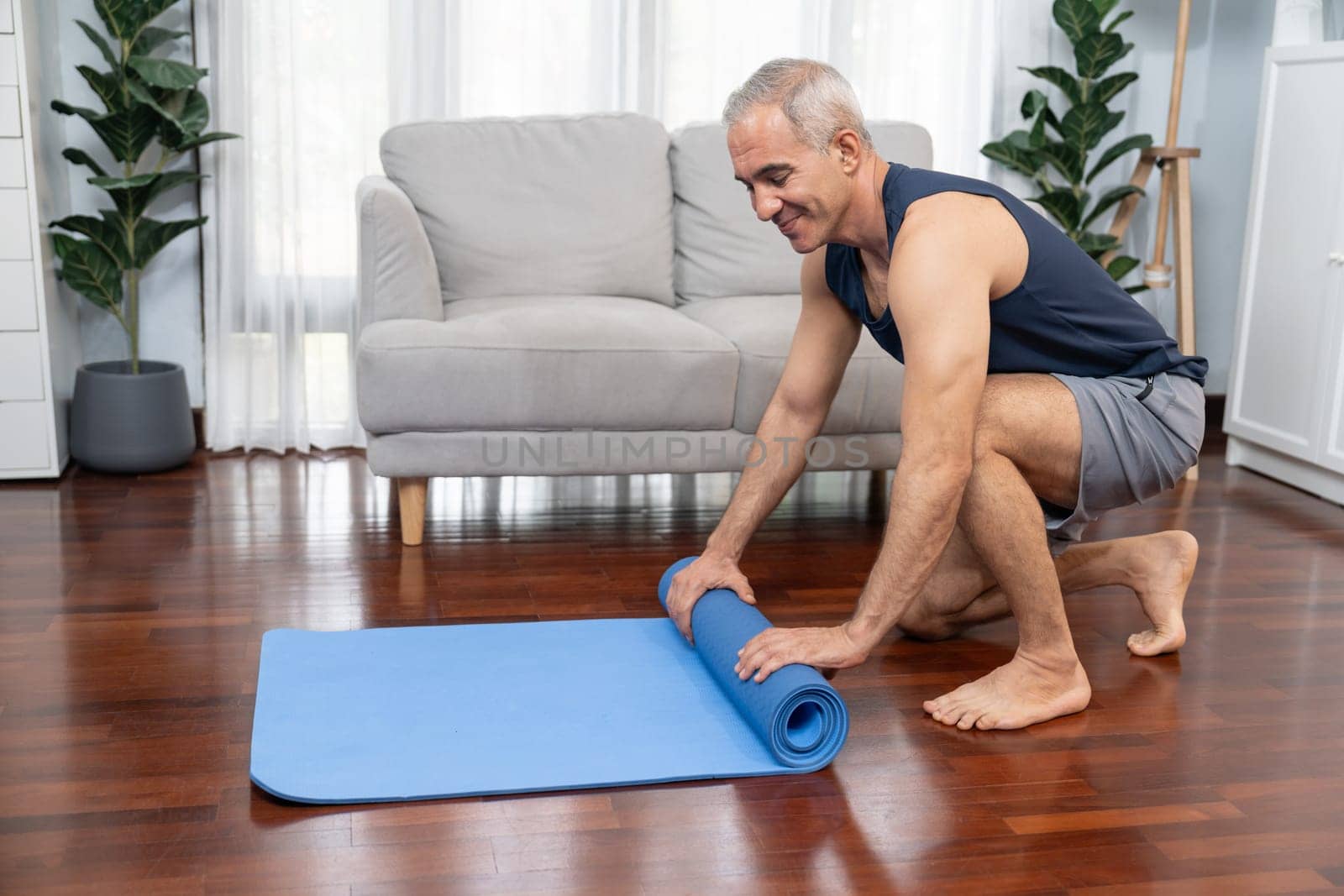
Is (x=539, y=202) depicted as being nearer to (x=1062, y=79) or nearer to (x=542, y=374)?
(x=542, y=374)

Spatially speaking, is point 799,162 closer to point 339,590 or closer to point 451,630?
point 451,630

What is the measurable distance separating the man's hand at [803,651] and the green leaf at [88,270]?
7.12 feet

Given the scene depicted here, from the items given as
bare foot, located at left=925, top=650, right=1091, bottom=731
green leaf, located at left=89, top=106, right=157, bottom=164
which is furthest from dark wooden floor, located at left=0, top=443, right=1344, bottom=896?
green leaf, located at left=89, top=106, right=157, bottom=164

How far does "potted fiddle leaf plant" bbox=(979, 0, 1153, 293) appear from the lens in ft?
11.7

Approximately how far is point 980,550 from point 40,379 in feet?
7.50

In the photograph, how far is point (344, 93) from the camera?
11.1 ft

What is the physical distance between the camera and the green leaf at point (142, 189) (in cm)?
306

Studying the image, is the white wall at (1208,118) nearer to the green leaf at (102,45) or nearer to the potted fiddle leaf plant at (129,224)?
the potted fiddle leaf plant at (129,224)

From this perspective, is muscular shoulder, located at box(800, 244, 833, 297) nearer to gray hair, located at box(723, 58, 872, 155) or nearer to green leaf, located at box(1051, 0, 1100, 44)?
gray hair, located at box(723, 58, 872, 155)

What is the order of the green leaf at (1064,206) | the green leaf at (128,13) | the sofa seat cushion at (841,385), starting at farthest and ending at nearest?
the green leaf at (1064,206) < the green leaf at (128,13) < the sofa seat cushion at (841,385)

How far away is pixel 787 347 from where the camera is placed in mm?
2658

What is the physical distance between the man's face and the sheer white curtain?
1886 millimetres

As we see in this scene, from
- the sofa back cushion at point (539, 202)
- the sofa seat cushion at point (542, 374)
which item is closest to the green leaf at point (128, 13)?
the sofa back cushion at point (539, 202)

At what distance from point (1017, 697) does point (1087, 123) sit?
226 centimetres
